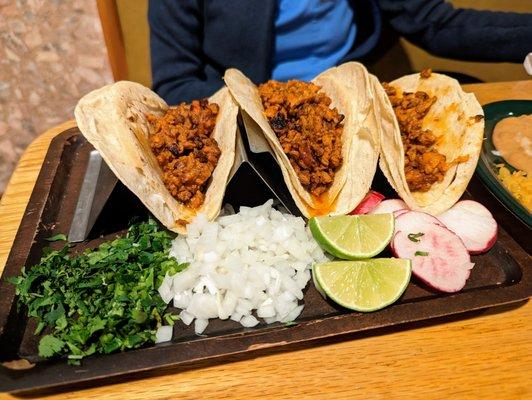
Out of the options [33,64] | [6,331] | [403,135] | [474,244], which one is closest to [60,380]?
[6,331]

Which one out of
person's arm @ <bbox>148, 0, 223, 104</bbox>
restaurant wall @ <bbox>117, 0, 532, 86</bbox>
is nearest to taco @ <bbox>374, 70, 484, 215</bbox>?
person's arm @ <bbox>148, 0, 223, 104</bbox>

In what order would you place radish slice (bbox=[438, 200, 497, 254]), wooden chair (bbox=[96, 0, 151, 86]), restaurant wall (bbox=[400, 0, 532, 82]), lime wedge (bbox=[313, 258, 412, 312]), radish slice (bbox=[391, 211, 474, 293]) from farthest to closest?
restaurant wall (bbox=[400, 0, 532, 82]) → wooden chair (bbox=[96, 0, 151, 86]) → radish slice (bbox=[438, 200, 497, 254]) → radish slice (bbox=[391, 211, 474, 293]) → lime wedge (bbox=[313, 258, 412, 312])

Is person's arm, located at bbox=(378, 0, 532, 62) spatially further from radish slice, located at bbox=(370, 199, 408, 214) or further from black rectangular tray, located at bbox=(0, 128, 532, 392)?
radish slice, located at bbox=(370, 199, 408, 214)

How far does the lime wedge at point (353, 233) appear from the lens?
177 centimetres

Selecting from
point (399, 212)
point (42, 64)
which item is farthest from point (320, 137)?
point (42, 64)

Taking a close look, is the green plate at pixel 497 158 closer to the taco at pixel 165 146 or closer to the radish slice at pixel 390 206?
the radish slice at pixel 390 206

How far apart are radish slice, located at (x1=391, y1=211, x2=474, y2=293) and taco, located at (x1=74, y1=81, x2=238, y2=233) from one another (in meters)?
0.79

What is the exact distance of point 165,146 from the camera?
2.07 metres

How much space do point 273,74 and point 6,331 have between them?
219 cm

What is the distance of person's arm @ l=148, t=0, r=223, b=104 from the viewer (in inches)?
106

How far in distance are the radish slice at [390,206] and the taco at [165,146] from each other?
70 centimetres

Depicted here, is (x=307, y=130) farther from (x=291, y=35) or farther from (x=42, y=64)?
(x=42, y=64)

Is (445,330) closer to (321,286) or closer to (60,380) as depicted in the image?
(321,286)

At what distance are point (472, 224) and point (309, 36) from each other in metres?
1.67
